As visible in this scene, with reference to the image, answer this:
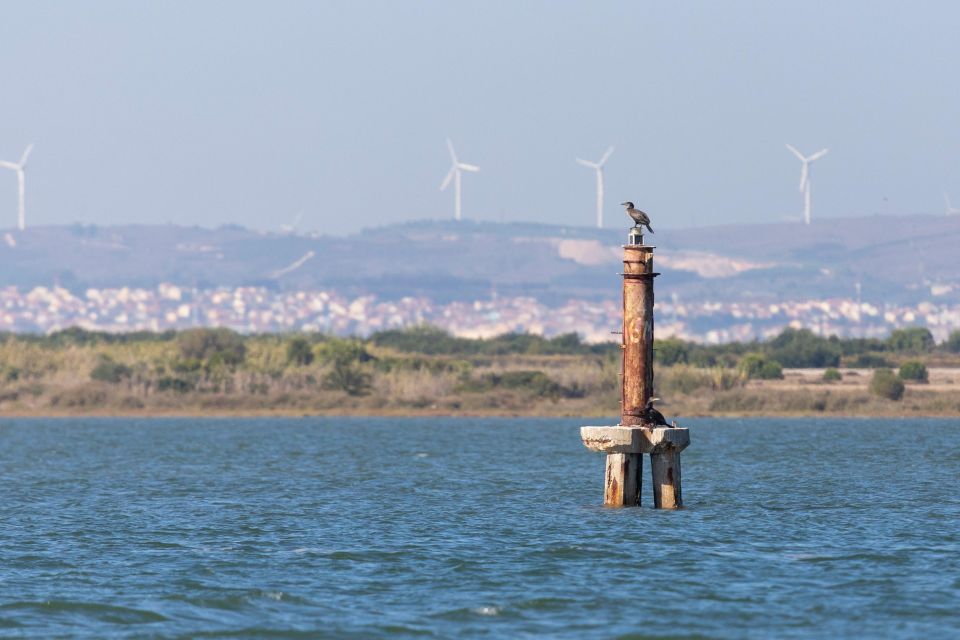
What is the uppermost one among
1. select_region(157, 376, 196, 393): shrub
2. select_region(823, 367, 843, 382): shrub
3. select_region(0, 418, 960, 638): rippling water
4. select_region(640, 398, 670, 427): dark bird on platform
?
select_region(823, 367, 843, 382): shrub

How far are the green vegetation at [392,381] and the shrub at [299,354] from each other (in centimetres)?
10

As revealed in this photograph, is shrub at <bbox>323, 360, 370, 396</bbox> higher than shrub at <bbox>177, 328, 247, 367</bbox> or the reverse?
the reverse

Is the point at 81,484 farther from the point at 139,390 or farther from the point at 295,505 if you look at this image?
the point at 139,390

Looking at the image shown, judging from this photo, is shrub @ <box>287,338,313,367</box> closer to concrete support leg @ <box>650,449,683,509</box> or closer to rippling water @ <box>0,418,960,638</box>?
rippling water @ <box>0,418,960,638</box>

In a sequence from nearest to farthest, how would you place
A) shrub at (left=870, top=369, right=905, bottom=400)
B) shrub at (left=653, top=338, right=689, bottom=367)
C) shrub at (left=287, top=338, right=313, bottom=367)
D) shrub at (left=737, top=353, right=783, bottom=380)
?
shrub at (left=870, top=369, right=905, bottom=400), shrub at (left=737, top=353, right=783, bottom=380), shrub at (left=653, top=338, right=689, bottom=367), shrub at (left=287, top=338, right=313, bottom=367)

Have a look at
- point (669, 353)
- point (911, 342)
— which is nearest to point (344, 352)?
point (669, 353)

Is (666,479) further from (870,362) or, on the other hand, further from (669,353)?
(870,362)

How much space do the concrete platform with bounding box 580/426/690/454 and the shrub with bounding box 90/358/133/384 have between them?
301ft

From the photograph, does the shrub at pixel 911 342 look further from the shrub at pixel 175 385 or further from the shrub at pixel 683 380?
the shrub at pixel 175 385

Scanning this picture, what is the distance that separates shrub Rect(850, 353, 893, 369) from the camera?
136m

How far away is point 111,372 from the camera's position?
127m

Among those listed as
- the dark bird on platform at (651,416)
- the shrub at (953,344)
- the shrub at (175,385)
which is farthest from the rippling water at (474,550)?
the shrub at (953,344)

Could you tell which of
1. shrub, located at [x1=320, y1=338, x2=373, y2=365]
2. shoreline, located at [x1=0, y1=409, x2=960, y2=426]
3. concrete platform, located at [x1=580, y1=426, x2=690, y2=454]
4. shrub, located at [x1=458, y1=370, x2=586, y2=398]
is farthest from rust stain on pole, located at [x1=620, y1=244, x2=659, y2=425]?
shrub, located at [x1=320, y1=338, x2=373, y2=365]

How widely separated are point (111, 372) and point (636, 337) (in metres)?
93.2
